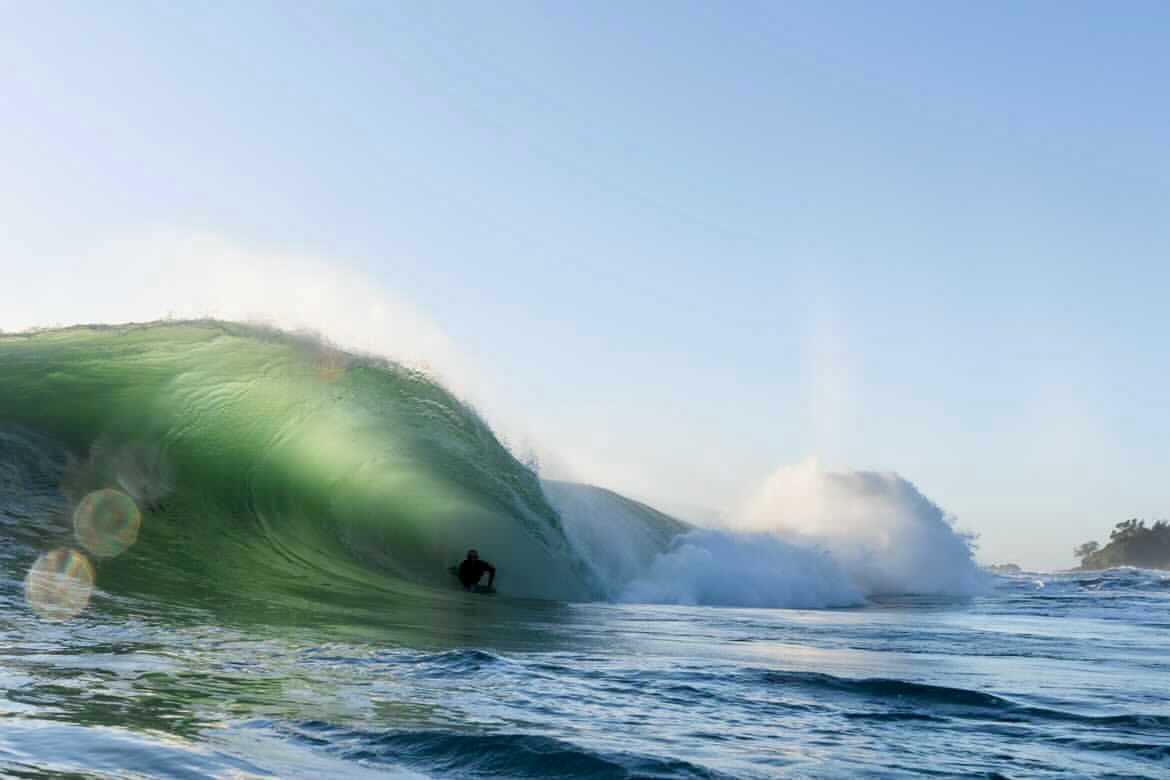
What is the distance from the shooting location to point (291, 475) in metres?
14.7

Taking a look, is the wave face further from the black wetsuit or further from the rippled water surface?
the rippled water surface

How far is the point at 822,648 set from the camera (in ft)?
28.0

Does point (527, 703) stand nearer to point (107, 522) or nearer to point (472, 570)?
point (107, 522)

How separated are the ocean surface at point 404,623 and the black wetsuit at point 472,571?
334 mm

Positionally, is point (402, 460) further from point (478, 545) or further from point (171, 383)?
point (171, 383)

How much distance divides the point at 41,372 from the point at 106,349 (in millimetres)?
926

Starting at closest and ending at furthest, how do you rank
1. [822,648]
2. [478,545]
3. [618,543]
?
[822,648], [478,545], [618,543]

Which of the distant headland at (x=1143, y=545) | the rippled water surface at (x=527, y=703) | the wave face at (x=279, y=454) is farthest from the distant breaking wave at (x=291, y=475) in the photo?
the distant headland at (x=1143, y=545)

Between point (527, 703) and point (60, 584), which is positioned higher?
point (60, 584)

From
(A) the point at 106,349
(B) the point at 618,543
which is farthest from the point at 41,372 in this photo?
(B) the point at 618,543

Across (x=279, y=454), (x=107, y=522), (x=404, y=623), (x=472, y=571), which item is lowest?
(x=404, y=623)

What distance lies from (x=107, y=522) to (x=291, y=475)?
4.05 metres

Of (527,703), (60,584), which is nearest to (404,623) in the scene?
(60,584)

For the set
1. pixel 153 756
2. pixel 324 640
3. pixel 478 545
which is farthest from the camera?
pixel 478 545
